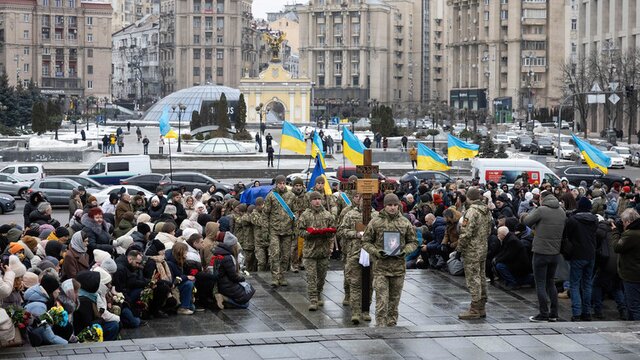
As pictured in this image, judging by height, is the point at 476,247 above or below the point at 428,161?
below

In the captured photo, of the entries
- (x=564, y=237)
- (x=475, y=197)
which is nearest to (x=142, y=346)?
(x=475, y=197)

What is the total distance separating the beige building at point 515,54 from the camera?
12612 cm

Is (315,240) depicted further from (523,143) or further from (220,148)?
(523,143)

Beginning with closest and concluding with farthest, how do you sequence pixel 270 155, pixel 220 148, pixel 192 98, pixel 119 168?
pixel 119 168
pixel 270 155
pixel 220 148
pixel 192 98

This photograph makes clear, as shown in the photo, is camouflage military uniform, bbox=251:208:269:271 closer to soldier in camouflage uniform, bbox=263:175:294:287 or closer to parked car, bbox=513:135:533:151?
soldier in camouflage uniform, bbox=263:175:294:287

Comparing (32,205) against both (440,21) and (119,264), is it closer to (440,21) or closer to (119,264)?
(119,264)

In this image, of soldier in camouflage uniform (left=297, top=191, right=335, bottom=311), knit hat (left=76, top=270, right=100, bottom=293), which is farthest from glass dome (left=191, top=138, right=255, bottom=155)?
knit hat (left=76, top=270, right=100, bottom=293)

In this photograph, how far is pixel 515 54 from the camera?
419ft

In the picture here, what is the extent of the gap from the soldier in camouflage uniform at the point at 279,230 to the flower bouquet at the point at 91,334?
4.42 metres

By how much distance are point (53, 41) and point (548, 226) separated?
4954 inches

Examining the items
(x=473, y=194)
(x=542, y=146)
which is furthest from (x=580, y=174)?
(x=473, y=194)

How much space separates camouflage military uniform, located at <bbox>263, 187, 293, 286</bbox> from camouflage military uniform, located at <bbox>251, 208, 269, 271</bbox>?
107cm

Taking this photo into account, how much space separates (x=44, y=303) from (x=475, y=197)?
5.55 metres

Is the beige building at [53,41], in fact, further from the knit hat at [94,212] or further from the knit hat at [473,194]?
the knit hat at [473,194]
